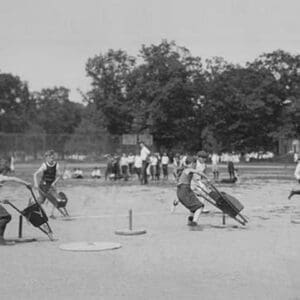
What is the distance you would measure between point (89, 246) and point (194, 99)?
67981mm

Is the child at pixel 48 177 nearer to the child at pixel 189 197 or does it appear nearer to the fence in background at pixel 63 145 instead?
the child at pixel 189 197

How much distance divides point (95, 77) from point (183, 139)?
575 inches

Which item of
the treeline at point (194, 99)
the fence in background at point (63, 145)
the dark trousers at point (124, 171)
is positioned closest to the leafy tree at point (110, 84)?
the treeline at point (194, 99)

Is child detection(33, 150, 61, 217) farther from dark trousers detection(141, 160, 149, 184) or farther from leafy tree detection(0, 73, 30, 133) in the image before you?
leafy tree detection(0, 73, 30, 133)

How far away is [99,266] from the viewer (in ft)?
27.1

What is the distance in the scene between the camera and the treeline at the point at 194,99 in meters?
73.8

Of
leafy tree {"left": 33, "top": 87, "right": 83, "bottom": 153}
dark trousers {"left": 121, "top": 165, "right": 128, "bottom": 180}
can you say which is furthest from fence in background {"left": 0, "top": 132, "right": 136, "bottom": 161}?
leafy tree {"left": 33, "top": 87, "right": 83, "bottom": 153}

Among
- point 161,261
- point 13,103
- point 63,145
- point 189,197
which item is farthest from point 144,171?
point 13,103

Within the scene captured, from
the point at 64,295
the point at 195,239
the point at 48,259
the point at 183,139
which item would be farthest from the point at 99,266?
the point at 183,139

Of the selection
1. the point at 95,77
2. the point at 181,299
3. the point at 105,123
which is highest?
the point at 95,77

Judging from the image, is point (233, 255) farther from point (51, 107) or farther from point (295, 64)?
point (51, 107)

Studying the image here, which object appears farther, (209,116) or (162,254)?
(209,116)

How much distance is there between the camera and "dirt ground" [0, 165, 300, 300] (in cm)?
680

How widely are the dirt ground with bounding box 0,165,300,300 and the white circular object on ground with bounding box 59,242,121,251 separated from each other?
0.18 m
